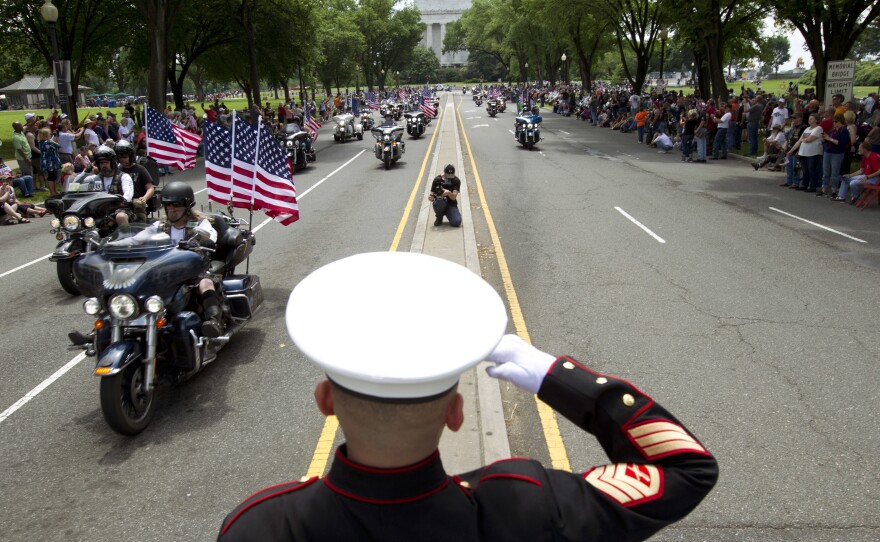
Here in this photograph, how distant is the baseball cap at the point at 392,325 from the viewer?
129 cm

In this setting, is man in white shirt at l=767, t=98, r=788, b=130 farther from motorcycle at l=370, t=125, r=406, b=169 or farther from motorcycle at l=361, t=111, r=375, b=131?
motorcycle at l=361, t=111, r=375, b=131

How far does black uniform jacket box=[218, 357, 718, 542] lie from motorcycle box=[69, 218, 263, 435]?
3771 mm

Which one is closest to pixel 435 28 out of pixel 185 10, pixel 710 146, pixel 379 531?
pixel 185 10

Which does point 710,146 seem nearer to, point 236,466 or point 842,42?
point 842,42

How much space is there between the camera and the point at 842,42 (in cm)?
2180

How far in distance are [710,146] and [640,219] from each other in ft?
44.4

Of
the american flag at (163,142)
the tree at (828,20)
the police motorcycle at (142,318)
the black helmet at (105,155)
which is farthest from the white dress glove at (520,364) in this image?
the tree at (828,20)

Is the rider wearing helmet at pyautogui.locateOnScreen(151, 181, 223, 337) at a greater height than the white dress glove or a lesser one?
lesser

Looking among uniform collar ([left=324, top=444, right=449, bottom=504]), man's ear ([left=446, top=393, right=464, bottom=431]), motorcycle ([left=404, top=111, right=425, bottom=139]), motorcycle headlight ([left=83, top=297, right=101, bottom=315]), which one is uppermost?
motorcycle ([left=404, top=111, right=425, bottom=139])

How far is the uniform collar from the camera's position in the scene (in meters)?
1.38

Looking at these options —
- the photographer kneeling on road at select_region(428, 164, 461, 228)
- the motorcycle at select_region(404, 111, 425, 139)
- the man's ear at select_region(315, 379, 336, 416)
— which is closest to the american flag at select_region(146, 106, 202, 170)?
the photographer kneeling on road at select_region(428, 164, 461, 228)

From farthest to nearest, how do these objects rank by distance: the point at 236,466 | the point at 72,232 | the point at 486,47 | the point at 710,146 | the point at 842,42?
1. the point at 486,47
2. the point at 710,146
3. the point at 842,42
4. the point at 72,232
5. the point at 236,466

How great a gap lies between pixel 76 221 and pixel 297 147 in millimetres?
14018

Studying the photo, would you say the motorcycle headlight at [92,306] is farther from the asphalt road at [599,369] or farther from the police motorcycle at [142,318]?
the asphalt road at [599,369]
